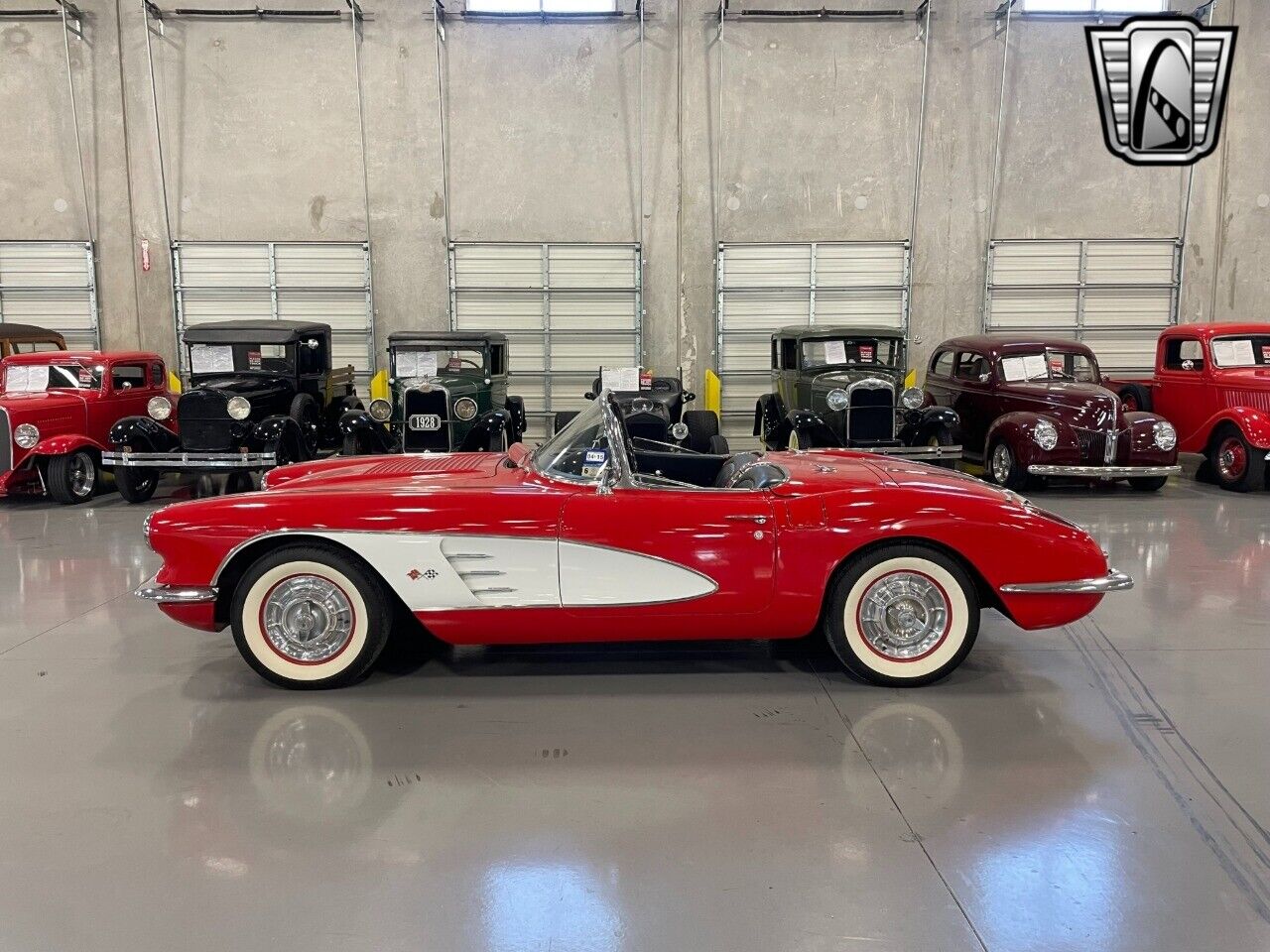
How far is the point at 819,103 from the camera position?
1233cm

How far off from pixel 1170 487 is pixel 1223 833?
24.7 ft

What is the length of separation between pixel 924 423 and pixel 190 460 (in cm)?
712

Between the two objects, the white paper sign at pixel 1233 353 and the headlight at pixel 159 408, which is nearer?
the headlight at pixel 159 408

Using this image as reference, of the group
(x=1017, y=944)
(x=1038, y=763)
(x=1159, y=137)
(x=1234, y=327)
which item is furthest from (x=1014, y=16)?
(x=1017, y=944)

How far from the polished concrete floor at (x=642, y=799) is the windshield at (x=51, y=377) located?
5667 millimetres

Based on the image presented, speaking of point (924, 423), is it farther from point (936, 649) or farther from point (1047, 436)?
point (936, 649)

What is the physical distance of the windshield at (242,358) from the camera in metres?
9.34

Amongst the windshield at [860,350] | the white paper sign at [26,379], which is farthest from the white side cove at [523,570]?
the white paper sign at [26,379]

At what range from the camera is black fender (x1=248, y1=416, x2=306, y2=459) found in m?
8.68

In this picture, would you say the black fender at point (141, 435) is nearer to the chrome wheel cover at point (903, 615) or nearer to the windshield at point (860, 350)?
the windshield at point (860, 350)

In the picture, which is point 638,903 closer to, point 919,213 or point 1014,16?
point 919,213

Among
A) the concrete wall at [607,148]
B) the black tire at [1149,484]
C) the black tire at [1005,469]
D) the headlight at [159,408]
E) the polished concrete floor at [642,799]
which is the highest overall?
the concrete wall at [607,148]

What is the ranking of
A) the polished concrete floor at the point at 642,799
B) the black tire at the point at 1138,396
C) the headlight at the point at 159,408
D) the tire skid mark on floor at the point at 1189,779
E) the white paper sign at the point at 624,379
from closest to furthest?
the polished concrete floor at the point at 642,799 → the tire skid mark on floor at the point at 1189,779 → the white paper sign at the point at 624,379 → the headlight at the point at 159,408 → the black tire at the point at 1138,396

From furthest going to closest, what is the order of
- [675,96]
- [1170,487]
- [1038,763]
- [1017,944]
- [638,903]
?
[675,96], [1170,487], [1038,763], [638,903], [1017,944]
